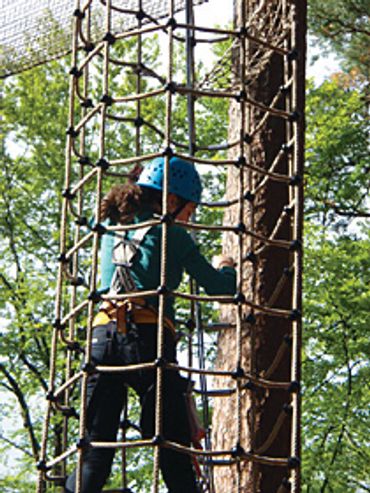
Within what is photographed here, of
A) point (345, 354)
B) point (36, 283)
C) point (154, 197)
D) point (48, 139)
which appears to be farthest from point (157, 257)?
point (48, 139)

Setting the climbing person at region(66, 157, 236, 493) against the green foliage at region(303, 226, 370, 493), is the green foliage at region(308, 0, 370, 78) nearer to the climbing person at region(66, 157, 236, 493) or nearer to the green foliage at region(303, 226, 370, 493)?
the green foliage at region(303, 226, 370, 493)

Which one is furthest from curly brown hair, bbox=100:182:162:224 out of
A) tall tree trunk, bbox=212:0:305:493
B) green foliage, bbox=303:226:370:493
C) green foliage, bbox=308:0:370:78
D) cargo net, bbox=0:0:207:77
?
green foliage, bbox=308:0:370:78

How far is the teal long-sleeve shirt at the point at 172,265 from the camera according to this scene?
11.0 ft

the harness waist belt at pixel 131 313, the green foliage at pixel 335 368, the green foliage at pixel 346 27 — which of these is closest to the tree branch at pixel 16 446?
the green foliage at pixel 335 368

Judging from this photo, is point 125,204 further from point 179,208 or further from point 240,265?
point 240,265

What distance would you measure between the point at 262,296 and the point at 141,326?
721mm

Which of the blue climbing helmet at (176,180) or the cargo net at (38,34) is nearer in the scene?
the blue climbing helmet at (176,180)

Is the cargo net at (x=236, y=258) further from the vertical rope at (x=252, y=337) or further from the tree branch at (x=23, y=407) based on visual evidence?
the tree branch at (x=23, y=407)

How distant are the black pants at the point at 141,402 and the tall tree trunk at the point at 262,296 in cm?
28

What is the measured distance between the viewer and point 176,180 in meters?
3.48

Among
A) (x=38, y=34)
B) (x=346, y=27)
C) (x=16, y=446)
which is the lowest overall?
(x=16, y=446)

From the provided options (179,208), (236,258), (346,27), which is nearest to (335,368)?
(346,27)

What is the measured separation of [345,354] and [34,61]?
6.21m

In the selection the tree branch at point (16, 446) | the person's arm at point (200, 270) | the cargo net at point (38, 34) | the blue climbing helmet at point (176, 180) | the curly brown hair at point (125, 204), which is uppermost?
the cargo net at point (38, 34)
